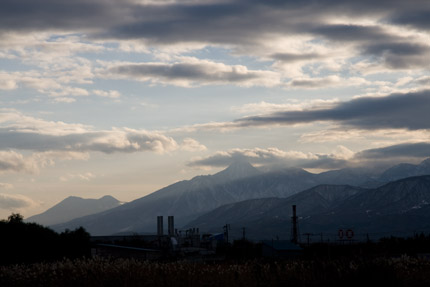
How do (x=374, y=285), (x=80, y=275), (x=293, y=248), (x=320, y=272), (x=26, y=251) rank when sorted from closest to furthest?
(x=374, y=285) → (x=320, y=272) → (x=80, y=275) → (x=26, y=251) → (x=293, y=248)

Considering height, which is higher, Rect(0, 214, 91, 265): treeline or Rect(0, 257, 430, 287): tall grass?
Rect(0, 214, 91, 265): treeline

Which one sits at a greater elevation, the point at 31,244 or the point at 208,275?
the point at 31,244

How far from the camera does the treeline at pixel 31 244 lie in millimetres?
65250

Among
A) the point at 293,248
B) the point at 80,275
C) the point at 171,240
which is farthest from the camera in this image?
the point at 171,240

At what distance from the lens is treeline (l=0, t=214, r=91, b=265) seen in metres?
65.2

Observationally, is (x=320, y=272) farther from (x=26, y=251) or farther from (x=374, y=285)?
(x=26, y=251)

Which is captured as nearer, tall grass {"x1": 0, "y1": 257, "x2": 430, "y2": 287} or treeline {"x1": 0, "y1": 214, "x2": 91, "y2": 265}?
tall grass {"x1": 0, "y1": 257, "x2": 430, "y2": 287}

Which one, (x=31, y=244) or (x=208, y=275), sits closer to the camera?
(x=208, y=275)

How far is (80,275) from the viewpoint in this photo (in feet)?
95.3

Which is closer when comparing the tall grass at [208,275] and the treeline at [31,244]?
the tall grass at [208,275]

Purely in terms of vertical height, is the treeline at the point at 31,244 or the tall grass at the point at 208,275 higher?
the treeline at the point at 31,244

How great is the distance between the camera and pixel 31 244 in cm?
6831

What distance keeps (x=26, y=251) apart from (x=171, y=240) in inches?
1576

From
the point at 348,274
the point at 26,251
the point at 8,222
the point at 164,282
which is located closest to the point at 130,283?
the point at 164,282
